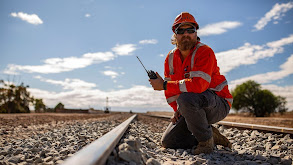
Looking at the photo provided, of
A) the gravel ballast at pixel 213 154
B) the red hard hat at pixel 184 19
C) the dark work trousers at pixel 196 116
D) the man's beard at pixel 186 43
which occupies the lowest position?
the gravel ballast at pixel 213 154

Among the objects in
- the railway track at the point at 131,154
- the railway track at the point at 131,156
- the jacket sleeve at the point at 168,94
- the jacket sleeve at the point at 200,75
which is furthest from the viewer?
the jacket sleeve at the point at 168,94

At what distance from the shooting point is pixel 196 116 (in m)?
3.31

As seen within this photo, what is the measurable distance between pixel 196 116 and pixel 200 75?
601mm

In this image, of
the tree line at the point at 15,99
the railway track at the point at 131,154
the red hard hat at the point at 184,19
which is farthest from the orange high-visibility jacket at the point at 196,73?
the tree line at the point at 15,99

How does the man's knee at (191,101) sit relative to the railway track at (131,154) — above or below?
above

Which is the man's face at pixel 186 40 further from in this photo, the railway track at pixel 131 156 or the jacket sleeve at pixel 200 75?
the railway track at pixel 131 156

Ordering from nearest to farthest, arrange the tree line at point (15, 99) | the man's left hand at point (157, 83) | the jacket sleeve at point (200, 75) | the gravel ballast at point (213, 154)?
the gravel ballast at point (213, 154)
the jacket sleeve at point (200, 75)
the man's left hand at point (157, 83)
the tree line at point (15, 99)

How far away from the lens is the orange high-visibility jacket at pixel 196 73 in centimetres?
317

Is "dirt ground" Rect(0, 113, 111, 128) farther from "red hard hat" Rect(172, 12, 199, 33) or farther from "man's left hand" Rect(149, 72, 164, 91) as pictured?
"red hard hat" Rect(172, 12, 199, 33)

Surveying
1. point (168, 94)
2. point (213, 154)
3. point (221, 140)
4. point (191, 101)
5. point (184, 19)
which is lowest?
point (213, 154)

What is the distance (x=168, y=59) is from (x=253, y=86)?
34.0 m

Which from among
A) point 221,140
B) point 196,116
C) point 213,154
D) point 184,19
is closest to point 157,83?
point 196,116

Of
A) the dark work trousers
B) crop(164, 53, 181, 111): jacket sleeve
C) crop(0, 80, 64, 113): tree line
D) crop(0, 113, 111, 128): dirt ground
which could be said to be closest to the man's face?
crop(164, 53, 181, 111): jacket sleeve

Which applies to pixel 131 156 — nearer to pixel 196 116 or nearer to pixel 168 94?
pixel 196 116
